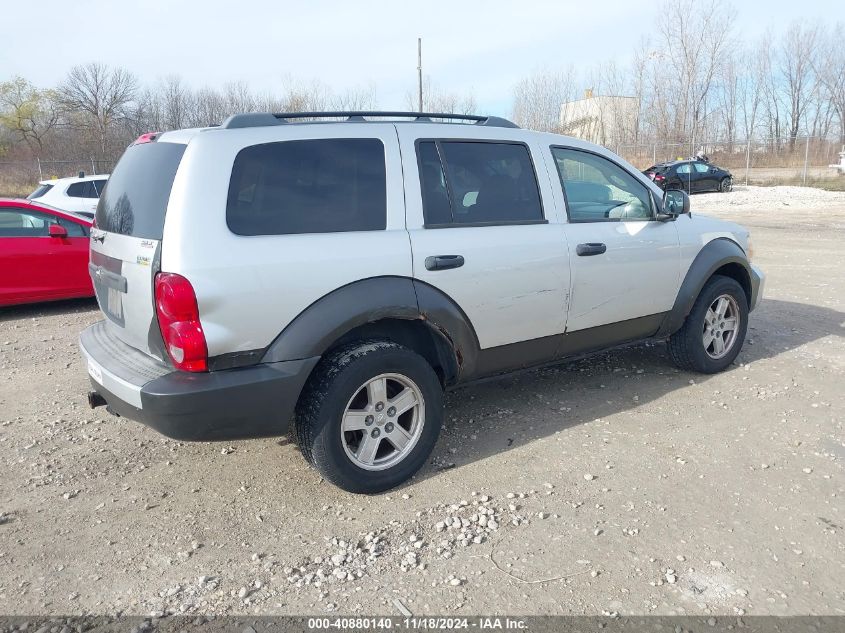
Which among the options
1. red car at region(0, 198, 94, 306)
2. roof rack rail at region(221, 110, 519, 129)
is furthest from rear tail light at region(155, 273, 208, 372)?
red car at region(0, 198, 94, 306)

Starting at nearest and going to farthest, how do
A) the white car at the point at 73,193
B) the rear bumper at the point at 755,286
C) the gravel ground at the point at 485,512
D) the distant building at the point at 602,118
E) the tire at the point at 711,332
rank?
the gravel ground at the point at 485,512 → the tire at the point at 711,332 → the rear bumper at the point at 755,286 → the white car at the point at 73,193 → the distant building at the point at 602,118

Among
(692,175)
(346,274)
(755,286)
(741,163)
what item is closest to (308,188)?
(346,274)

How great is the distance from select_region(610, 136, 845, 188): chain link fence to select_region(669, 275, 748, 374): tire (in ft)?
96.4

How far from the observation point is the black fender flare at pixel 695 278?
16.6 ft

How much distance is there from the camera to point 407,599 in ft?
9.17

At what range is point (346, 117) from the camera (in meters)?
4.03

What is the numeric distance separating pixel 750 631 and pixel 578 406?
2333 millimetres

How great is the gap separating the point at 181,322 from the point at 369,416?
110 centimetres

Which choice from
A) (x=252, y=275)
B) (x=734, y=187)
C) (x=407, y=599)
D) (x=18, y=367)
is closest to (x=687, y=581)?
(x=407, y=599)

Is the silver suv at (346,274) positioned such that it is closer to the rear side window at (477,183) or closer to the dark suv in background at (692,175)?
the rear side window at (477,183)

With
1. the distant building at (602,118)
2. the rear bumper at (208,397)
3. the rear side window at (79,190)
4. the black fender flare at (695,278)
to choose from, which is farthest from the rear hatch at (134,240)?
the distant building at (602,118)

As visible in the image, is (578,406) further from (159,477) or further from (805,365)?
(159,477)

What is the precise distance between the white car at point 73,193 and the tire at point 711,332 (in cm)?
1147

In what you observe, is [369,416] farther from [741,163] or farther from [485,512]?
[741,163]
